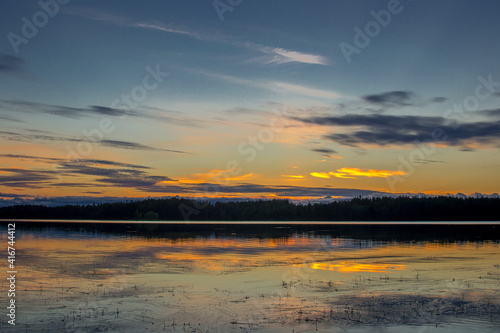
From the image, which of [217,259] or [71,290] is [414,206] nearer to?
[217,259]

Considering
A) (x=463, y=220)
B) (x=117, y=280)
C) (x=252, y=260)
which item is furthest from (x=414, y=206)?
(x=117, y=280)

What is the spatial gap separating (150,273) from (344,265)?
1332 cm

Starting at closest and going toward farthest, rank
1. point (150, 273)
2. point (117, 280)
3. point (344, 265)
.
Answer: point (117, 280) < point (150, 273) < point (344, 265)

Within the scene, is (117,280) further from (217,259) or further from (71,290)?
(217,259)

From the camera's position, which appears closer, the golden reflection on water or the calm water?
the calm water

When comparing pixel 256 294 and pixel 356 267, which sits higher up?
pixel 256 294

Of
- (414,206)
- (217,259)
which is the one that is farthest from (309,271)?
(414,206)

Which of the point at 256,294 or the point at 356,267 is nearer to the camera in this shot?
the point at 256,294

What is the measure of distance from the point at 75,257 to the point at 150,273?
38.1 ft

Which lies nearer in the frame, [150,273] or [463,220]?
[150,273]

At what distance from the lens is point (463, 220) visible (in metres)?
180

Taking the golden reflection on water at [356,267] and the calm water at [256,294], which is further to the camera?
the golden reflection on water at [356,267]

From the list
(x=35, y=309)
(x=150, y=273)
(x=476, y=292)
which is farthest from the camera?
(x=150, y=273)

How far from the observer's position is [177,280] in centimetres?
2523
